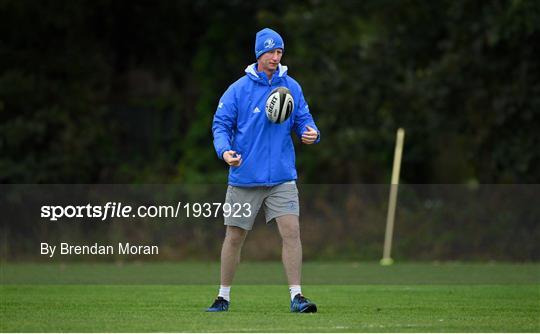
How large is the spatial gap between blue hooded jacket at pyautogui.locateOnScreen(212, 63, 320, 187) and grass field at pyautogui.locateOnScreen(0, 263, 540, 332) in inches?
48.0

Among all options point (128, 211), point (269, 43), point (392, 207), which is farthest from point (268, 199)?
point (392, 207)

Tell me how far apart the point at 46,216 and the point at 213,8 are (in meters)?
9.04

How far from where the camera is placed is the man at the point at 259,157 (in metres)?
10.7

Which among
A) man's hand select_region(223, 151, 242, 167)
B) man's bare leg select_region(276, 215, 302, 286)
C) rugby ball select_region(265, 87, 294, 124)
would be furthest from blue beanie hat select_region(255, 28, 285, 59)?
man's bare leg select_region(276, 215, 302, 286)

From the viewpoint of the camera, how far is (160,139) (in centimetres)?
3247

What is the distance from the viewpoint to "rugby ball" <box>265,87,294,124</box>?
1055 centimetres

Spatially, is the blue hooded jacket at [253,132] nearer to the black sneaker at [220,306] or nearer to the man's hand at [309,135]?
the man's hand at [309,135]

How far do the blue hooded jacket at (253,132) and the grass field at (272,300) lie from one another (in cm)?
122

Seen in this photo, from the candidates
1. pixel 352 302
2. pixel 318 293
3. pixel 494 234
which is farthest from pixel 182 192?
pixel 352 302

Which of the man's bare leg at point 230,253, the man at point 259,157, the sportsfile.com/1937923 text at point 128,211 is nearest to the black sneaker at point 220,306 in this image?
the man at point 259,157

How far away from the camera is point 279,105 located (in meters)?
10.5

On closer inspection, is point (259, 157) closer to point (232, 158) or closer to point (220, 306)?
point (232, 158)

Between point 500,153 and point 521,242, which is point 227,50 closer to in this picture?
point 500,153

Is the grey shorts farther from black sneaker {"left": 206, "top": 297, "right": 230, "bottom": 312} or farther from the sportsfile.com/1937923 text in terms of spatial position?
the sportsfile.com/1937923 text
